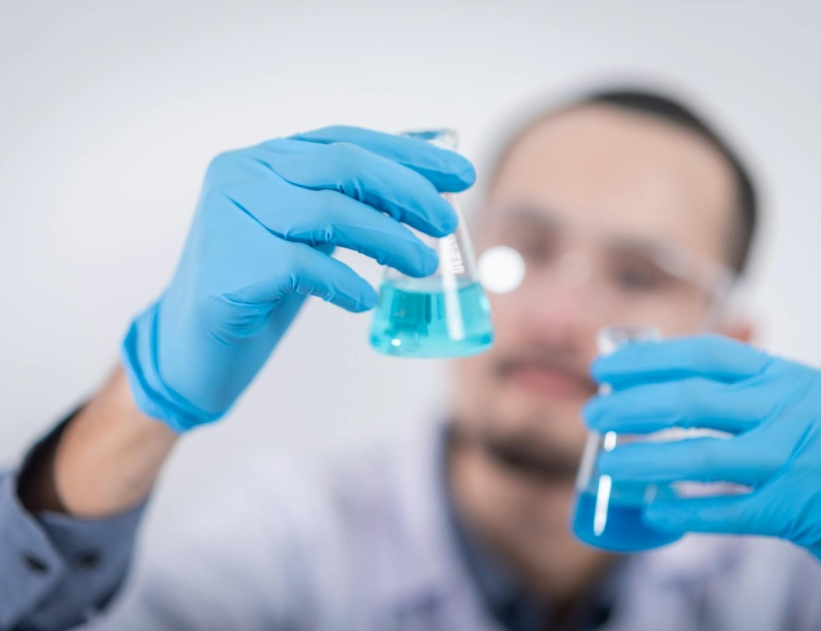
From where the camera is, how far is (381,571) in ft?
6.88

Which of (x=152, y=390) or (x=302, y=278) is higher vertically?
(x=302, y=278)

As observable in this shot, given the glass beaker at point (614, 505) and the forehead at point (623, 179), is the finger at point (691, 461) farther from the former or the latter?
the forehead at point (623, 179)

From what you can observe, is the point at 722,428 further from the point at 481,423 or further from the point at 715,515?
the point at 481,423

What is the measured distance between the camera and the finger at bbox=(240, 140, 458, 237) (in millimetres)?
1094

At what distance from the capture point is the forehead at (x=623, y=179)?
1.97 meters

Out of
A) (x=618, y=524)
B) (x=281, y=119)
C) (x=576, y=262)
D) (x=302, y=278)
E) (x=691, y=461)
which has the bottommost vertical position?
(x=618, y=524)

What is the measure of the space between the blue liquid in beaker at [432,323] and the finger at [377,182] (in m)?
0.11

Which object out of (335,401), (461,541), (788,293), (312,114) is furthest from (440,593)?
(788,293)

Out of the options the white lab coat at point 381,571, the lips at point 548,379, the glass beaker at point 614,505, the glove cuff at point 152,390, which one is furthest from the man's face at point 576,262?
the glove cuff at point 152,390

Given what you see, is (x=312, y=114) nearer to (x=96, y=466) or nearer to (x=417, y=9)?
(x=417, y=9)

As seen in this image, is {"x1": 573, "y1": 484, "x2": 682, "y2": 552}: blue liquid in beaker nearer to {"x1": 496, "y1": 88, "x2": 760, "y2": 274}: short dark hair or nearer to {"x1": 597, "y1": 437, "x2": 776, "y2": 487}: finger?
{"x1": 597, "y1": 437, "x2": 776, "y2": 487}: finger

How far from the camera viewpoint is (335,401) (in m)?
2.36

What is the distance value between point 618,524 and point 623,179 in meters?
1.10

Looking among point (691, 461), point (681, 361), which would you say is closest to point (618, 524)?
point (691, 461)
